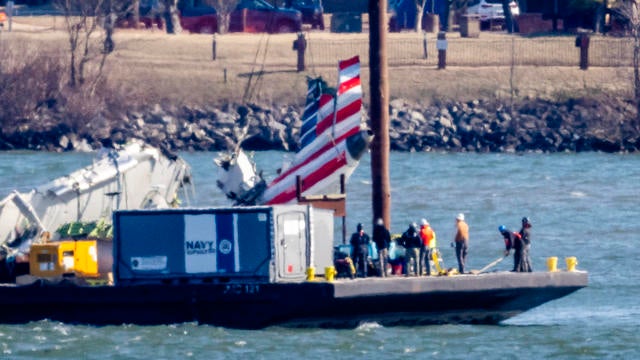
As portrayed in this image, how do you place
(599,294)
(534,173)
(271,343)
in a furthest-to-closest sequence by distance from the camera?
(534,173) < (599,294) < (271,343)

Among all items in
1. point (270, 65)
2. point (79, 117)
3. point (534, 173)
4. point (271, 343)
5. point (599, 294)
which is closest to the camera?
point (271, 343)

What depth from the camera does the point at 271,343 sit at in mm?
32750

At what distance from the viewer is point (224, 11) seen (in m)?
91.4

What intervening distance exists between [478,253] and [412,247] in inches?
480

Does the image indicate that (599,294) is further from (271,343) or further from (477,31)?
(477,31)

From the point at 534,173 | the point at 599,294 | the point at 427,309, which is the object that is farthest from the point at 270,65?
the point at 427,309

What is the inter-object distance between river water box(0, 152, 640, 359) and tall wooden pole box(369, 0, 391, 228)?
321cm

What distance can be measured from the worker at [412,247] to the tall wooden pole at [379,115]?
2521 millimetres

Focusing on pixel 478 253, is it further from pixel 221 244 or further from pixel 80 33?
pixel 80 33

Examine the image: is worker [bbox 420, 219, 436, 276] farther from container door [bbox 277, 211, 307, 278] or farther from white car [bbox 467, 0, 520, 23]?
→ white car [bbox 467, 0, 520, 23]

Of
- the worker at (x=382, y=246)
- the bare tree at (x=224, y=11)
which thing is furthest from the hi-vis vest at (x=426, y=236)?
the bare tree at (x=224, y=11)

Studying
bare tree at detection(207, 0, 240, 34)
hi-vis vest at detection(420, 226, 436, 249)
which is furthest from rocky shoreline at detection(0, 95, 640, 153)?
hi-vis vest at detection(420, 226, 436, 249)

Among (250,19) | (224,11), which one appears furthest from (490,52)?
(224,11)

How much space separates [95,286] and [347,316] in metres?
4.55
